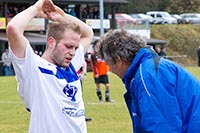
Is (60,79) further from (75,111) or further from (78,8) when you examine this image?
(78,8)

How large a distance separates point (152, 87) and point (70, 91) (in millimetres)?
1407

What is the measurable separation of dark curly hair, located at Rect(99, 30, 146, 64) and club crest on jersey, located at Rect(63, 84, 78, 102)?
97 centimetres

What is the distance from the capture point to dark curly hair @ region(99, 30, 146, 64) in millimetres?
4727

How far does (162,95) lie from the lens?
4.50m

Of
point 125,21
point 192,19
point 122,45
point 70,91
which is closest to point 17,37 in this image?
point 70,91

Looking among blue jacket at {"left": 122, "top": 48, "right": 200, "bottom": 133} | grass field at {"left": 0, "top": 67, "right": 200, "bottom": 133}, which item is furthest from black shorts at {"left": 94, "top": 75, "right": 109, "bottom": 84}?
blue jacket at {"left": 122, "top": 48, "right": 200, "bottom": 133}

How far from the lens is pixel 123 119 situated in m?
15.9

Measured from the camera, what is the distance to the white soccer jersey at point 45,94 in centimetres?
566

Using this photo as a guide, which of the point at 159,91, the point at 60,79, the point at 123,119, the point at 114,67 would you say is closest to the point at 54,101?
the point at 60,79

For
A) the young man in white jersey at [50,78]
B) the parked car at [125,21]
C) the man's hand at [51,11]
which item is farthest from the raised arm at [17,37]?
the parked car at [125,21]

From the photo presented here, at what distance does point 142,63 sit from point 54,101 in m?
1.26

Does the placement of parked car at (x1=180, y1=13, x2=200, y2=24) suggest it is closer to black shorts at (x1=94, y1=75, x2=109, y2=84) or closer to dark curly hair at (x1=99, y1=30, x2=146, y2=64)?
black shorts at (x1=94, y1=75, x2=109, y2=84)

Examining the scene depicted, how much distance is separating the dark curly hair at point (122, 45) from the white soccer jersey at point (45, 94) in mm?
970

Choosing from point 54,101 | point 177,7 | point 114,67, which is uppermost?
point 114,67
